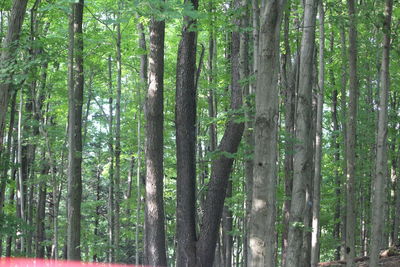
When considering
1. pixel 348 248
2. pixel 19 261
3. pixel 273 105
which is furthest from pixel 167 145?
pixel 273 105

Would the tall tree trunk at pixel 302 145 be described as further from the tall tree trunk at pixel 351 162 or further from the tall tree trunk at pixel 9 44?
the tall tree trunk at pixel 9 44

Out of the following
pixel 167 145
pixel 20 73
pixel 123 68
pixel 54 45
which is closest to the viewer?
pixel 20 73

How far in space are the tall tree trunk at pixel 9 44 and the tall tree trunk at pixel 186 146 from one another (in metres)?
4.01

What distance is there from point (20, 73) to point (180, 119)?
381 cm

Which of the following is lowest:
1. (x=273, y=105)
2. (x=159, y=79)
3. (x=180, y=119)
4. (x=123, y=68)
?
(x=273, y=105)

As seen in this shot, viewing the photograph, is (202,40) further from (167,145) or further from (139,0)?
(139,0)

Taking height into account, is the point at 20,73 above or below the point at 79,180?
above

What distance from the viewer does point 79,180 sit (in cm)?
1165

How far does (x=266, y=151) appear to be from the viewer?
5.30 m

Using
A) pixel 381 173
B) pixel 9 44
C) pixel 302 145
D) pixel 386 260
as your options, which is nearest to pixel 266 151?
pixel 302 145

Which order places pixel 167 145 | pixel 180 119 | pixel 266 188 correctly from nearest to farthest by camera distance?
pixel 266 188 < pixel 180 119 < pixel 167 145

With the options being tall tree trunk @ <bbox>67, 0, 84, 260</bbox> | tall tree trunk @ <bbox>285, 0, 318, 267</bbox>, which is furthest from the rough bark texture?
tall tree trunk @ <bbox>67, 0, 84, 260</bbox>

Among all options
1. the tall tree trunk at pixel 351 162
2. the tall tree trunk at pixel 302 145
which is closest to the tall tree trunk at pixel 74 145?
the tall tree trunk at pixel 302 145

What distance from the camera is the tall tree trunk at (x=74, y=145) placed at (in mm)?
10375
